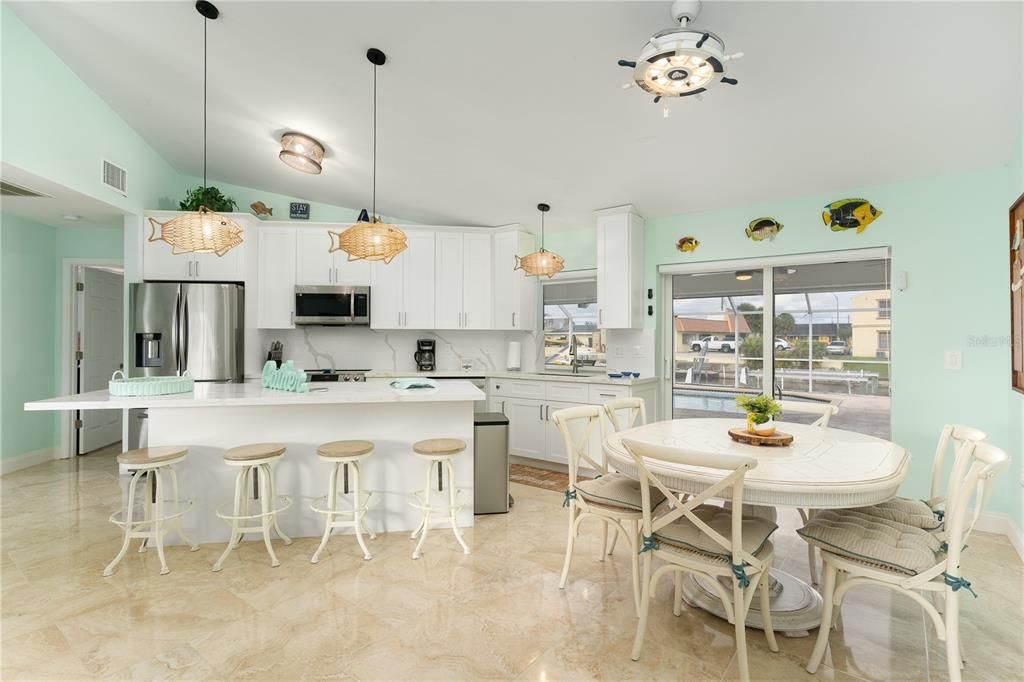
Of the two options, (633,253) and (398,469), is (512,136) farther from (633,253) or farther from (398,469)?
(398,469)

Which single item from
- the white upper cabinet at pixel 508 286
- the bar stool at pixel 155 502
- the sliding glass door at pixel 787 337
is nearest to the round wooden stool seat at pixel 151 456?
the bar stool at pixel 155 502

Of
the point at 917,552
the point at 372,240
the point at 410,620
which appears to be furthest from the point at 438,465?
the point at 917,552

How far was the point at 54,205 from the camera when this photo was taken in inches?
156

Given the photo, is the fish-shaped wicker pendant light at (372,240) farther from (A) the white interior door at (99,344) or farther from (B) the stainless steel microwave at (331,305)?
(A) the white interior door at (99,344)

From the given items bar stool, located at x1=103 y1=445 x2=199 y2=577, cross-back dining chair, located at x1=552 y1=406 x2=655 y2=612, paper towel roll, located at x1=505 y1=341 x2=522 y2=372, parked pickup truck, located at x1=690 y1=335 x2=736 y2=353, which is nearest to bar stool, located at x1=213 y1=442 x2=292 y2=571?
bar stool, located at x1=103 y1=445 x2=199 y2=577

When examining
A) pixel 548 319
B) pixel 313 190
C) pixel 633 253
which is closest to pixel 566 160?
pixel 633 253

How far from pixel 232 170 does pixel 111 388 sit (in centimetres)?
295

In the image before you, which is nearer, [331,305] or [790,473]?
[790,473]

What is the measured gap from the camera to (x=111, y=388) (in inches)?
110

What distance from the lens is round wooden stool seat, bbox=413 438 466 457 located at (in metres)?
2.89

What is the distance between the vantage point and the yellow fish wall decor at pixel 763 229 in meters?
4.00

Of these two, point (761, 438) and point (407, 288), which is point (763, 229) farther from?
point (407, 288)

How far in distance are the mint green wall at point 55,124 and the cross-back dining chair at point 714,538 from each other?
4029 millimetres

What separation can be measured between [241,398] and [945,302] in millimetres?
4607
